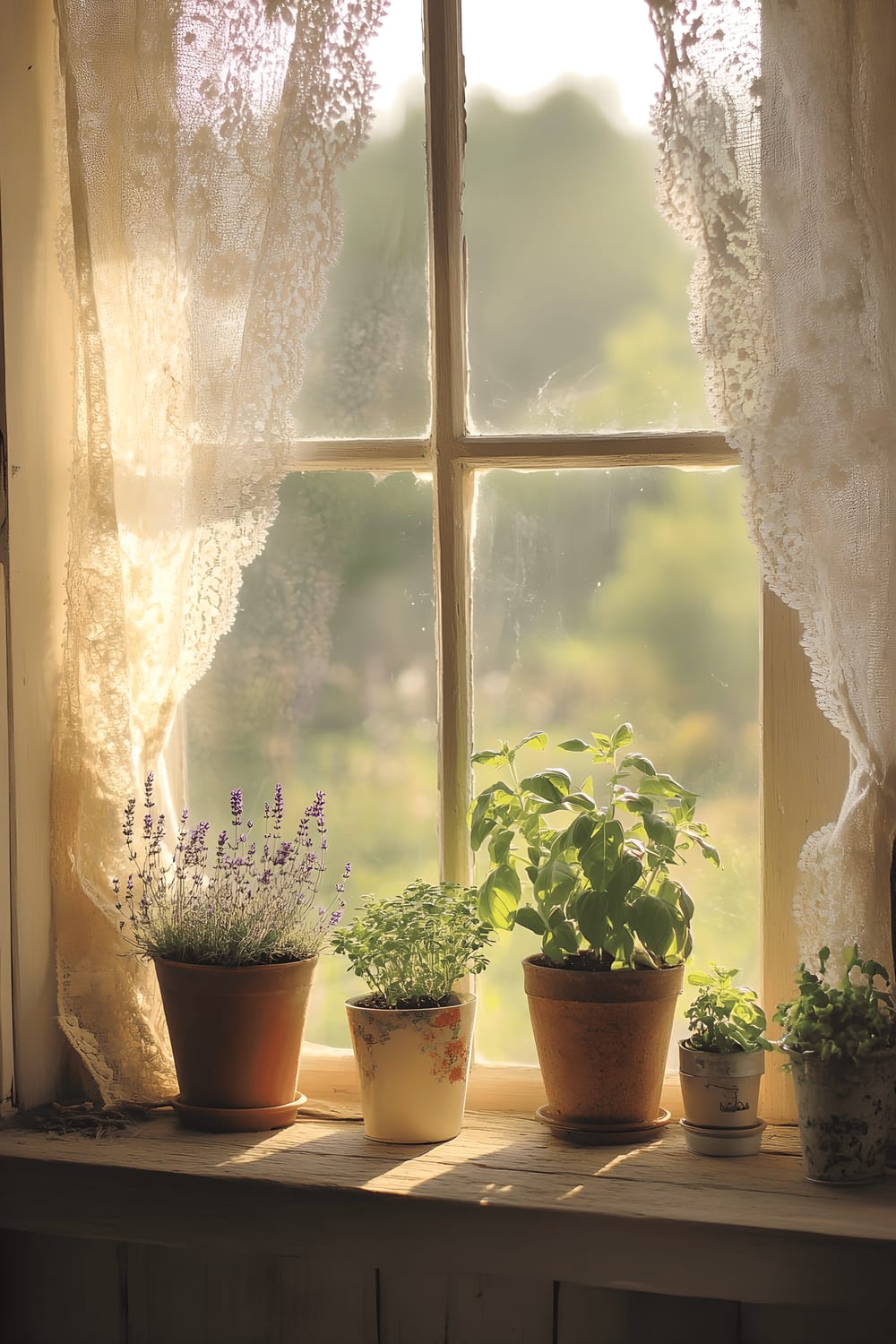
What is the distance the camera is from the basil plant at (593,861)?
1.55 metres

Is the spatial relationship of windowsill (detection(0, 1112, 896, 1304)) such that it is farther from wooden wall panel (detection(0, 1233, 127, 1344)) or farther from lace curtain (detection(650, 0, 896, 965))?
lace curtain (detection(650, 0, 896, 965))

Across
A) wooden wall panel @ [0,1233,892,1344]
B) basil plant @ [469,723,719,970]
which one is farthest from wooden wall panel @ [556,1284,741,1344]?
basil plant @ [469,723,719,970]

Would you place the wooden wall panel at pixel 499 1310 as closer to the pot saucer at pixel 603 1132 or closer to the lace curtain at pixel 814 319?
the pot saucer at pixel 603 1132

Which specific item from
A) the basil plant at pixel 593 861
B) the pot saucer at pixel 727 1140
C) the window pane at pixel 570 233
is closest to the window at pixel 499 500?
the window pane at pixel 570 233

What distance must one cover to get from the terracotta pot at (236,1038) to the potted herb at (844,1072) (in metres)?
0.66

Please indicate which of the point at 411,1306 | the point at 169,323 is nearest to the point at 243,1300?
the point at 411,1306

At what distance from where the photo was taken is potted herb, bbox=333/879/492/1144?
162 cm

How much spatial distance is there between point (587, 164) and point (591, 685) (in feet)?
2.42

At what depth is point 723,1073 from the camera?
1.57m

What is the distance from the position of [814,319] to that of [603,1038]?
937 mm

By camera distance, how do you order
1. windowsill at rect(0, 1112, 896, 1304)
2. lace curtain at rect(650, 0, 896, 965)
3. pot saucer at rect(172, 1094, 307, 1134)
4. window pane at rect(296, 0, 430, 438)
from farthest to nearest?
1. window pane at rect(296, 0, 430, 438)
2. pot saucer at rect(172, 1094, 307, 1134)
3. lace curtain at rect(650, 0, 896, 965)
4. windowsill at rect(0, 1112, 896, 1304)

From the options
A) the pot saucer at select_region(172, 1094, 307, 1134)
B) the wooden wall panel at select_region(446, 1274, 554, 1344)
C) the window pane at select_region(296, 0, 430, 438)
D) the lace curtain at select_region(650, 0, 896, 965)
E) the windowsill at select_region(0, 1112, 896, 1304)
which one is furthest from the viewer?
the window pane at select_region(296, 0, 430, 438)

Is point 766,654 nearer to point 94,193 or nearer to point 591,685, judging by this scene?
point 591,685

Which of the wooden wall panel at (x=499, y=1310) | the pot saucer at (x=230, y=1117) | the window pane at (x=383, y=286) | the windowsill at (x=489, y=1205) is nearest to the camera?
the windowsill at (x=489, y=1205)
